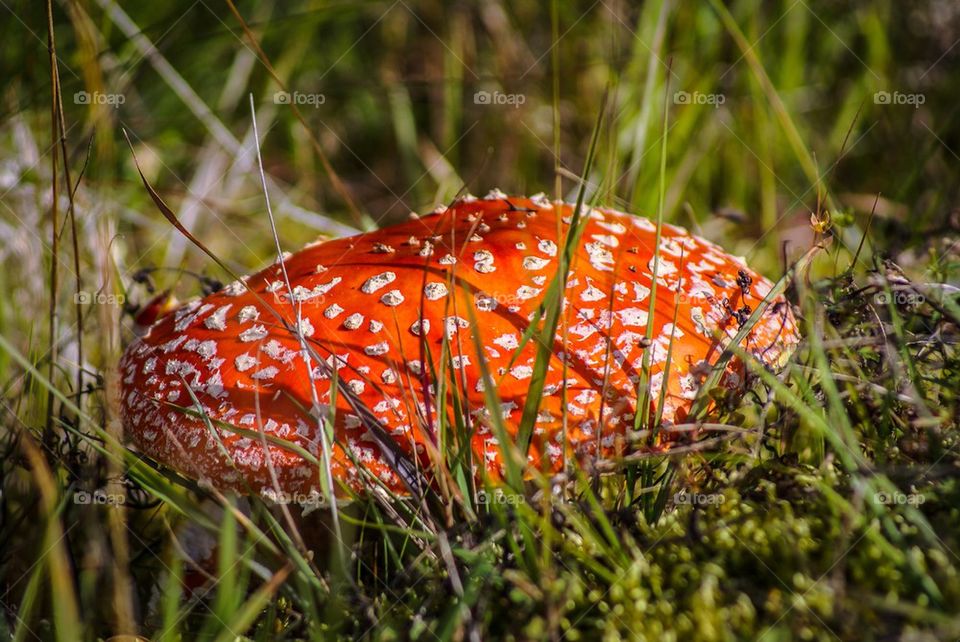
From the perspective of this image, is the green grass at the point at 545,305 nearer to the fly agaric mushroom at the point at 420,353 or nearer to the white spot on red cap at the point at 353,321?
the fly agaric mushroom at the point at 420,353

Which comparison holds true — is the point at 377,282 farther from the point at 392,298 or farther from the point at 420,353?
the point at 420,353

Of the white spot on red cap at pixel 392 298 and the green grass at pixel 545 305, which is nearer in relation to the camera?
the green grass at pixel 545 305

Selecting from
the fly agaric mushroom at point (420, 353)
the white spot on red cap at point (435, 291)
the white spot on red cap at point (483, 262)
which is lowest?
the fly agaric mushroom at point (420, 353)

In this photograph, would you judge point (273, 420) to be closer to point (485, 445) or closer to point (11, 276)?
point (485, 445)

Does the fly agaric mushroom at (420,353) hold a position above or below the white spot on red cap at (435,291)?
below

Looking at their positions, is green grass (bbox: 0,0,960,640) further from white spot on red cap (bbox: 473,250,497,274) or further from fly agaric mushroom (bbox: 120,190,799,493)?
white spot on red cap (bbox: 473,250,497,274)

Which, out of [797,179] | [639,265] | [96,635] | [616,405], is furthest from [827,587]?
[797,179]

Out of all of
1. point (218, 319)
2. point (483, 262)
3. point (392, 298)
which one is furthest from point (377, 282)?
point (218, 319)

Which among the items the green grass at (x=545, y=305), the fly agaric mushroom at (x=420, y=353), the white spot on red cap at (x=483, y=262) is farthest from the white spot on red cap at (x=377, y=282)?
the green grass at (x=545, y=305)
